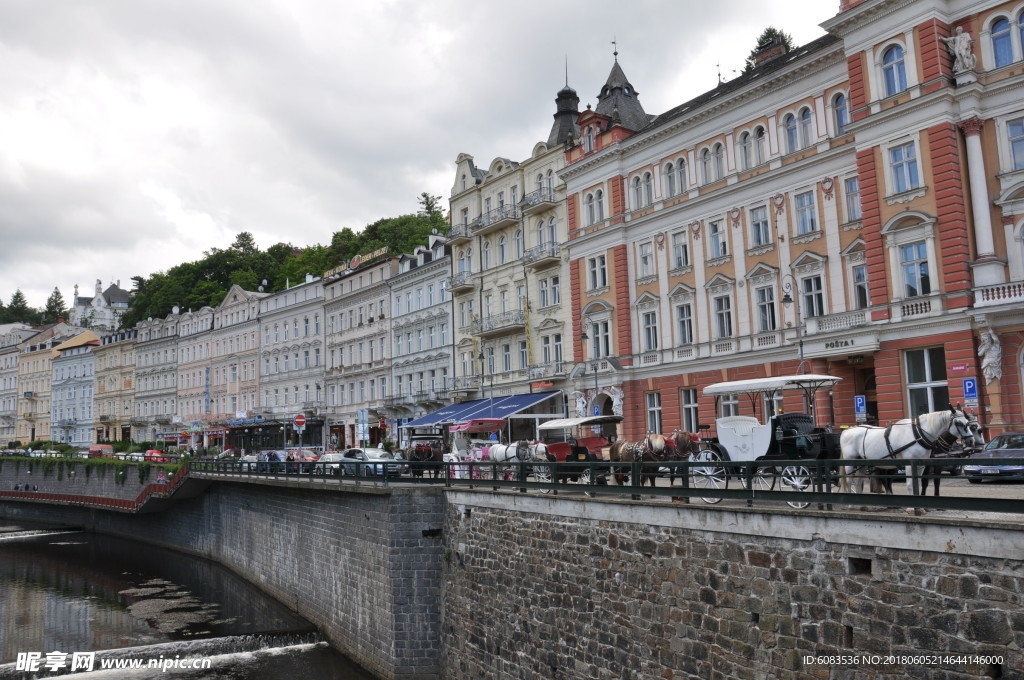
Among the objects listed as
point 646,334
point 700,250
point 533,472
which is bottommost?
point 533,472

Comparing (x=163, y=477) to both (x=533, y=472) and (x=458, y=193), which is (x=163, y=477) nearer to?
(x=458, y=193)

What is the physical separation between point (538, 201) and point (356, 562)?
2568 cm

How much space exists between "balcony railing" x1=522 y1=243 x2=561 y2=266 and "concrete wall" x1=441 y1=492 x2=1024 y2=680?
83.2 ft

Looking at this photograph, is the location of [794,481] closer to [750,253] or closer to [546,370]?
[750,253]

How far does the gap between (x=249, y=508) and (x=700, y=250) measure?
22288 millimetres

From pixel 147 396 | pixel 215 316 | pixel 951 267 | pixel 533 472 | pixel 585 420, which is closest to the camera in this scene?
pixel 533 472

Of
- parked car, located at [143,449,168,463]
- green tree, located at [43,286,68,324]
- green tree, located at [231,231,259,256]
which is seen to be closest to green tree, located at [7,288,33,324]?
green tree, located at [43,286,68,324]

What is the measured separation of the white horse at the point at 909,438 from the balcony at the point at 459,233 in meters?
38.2

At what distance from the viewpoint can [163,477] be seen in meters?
45.6

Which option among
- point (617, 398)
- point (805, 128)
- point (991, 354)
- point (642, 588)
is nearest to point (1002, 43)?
point (805, 128)

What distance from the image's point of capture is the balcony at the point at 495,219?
45.0 meters

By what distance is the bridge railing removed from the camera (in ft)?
30.4

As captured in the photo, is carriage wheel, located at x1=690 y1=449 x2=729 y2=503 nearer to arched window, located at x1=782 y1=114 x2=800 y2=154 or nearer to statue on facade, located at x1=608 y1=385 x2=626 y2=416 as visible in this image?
arched window, located at x1=782 y1=114 x2=800 y2=154

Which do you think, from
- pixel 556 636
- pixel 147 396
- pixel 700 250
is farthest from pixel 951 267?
pixel 147 396
